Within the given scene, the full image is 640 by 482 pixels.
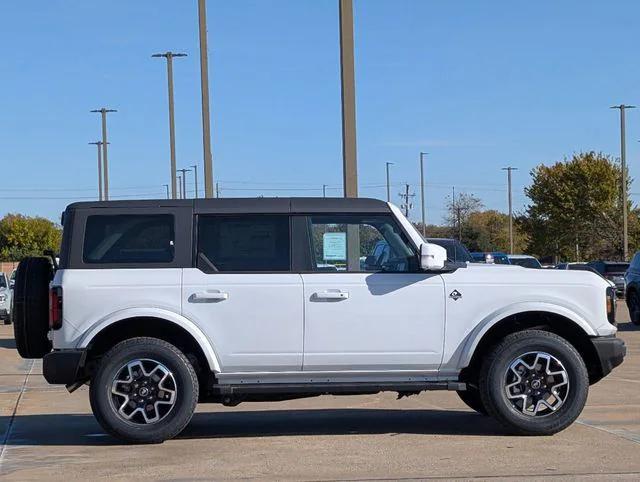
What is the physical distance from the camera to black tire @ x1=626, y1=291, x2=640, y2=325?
2323cm

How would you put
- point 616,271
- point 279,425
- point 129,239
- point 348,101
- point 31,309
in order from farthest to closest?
point 616,271 → point 348,101 → point 279,425 → point 31,309 → point 129,239

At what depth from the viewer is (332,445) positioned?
8.65m

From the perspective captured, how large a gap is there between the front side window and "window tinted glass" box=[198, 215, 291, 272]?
0.27 m

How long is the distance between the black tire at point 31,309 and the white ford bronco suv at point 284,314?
0.04ft

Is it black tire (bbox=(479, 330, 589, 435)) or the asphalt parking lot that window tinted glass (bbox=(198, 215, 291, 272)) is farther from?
black tire (bbox=(479, 330, 589, 435))

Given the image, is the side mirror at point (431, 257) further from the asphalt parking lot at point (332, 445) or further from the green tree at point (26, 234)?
the green tree at point (26, 234)

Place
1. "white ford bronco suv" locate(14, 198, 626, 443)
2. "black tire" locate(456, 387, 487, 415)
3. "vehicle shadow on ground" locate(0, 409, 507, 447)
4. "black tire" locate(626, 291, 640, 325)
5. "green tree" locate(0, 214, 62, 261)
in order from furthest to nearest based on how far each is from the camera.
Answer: "green tree" locate(0, 214, 62, 261)
"black tire" locate(626, 291, 640, 325)
"black tire" locate(456, 387, 487, 415)
"vehicle shadow on ground" locate(0, 409, 507, 447)
"white ford bronco suv" locate(14, 198, 626, 443)

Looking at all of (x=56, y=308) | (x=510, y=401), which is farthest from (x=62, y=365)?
(x=510, y=401)

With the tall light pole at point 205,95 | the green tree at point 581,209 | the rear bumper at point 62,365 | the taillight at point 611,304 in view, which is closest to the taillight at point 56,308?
the rear bumper at point 62,365

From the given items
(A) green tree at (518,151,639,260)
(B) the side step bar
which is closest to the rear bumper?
(B) the side step bar

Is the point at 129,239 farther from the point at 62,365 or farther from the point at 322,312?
the point at 322,312

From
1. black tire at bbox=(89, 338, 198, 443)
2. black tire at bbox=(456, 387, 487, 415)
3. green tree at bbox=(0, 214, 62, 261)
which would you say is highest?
green tree at bbox=(0, 214, 62, 261)

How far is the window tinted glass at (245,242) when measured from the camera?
882 cm

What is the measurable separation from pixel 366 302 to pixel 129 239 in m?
2.02
